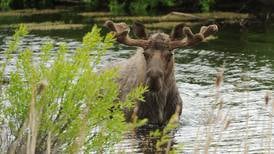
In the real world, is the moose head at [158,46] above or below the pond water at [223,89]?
above

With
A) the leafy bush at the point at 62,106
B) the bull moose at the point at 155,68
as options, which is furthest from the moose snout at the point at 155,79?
the leafy bush at the point at 62,106

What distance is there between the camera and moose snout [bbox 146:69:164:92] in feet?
37.4

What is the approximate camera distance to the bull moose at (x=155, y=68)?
38.2ft

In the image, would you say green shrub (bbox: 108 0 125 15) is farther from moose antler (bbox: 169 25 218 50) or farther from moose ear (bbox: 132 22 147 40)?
moose antler (bbox: 169 25 218 50)

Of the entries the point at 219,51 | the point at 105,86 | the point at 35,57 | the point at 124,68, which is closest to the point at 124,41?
the point at 124,68

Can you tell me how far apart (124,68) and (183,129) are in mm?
1923

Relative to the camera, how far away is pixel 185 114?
13.2 metres

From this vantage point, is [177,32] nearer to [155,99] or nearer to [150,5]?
[155,99]

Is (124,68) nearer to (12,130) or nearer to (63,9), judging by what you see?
(12,130)

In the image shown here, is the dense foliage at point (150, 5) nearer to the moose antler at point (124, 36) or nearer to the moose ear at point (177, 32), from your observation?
the moose antler at point (124, 36)

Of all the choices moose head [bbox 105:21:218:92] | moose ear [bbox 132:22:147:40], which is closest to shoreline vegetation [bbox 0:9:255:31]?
moose ear [bbox 132:22:147:40]

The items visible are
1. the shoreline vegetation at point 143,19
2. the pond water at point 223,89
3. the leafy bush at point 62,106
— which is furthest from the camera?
the shoreline vegetation at point 143,19

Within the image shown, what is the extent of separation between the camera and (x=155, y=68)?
1143cm

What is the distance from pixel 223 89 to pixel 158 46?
334cm
